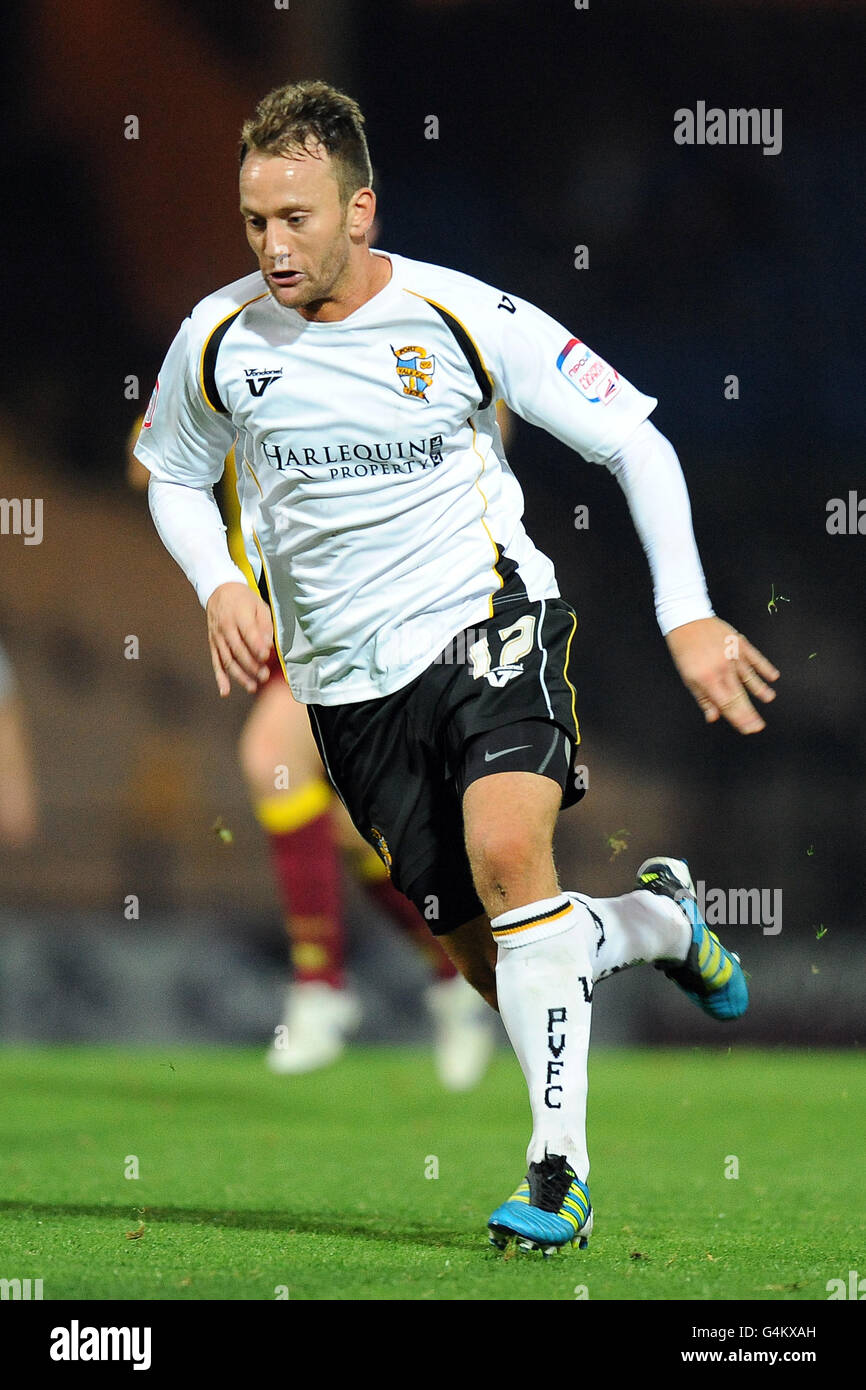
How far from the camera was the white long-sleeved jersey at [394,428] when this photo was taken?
3066mm

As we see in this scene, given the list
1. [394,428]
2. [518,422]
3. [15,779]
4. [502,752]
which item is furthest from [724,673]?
[518,422]

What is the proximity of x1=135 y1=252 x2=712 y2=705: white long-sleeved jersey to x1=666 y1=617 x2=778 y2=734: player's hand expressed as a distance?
26 centimetres

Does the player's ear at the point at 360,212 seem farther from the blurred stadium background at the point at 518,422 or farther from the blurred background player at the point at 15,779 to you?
the blurred stadium background at the point at 518,422

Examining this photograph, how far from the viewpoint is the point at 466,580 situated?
10.2 feet

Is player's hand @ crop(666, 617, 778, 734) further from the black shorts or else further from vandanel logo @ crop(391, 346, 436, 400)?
vandanel logo @ crop(391, 346, 436, 400)

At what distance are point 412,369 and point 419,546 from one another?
1.04 feet

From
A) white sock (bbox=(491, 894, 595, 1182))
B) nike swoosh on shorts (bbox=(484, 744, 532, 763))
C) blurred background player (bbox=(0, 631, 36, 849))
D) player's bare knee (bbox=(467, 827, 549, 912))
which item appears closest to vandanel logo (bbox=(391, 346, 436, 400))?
nike swoosh on shorts (bbox=(484, 744, 532, 763))

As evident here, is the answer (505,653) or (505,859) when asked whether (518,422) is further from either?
(505,859)

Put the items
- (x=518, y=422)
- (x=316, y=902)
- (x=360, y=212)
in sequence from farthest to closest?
1. (x=518, y=422)
2. (x=316, y=902)
3. (x=360, y=212)

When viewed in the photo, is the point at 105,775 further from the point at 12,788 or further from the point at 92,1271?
the point at 92,1271


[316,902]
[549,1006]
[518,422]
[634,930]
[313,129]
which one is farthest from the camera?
[518,422]

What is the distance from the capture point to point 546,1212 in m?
2.71

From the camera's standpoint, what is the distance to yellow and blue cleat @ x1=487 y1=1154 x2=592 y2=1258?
8.84 ft

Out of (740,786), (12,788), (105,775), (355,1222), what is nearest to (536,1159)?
(355,1222)
